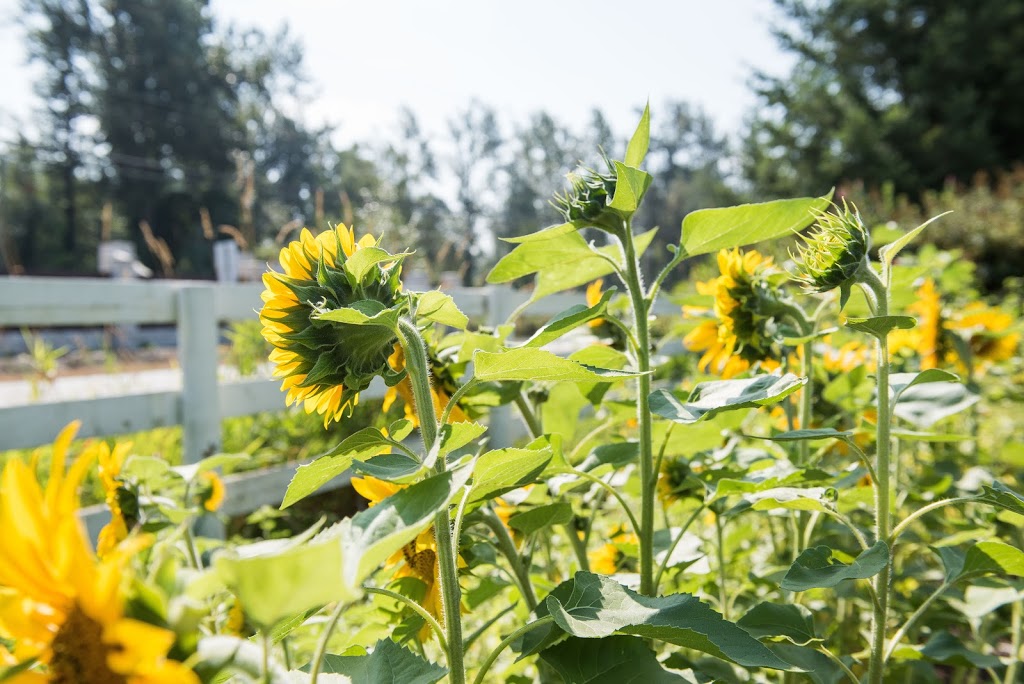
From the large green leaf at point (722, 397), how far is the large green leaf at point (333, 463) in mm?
166

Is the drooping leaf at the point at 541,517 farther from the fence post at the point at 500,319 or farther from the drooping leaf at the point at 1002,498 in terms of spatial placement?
the fence post at the point at 500,319

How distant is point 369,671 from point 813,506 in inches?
11.5

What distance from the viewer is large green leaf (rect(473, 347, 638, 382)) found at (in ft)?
1.15

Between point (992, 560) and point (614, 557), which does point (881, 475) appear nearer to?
point (992, 560)

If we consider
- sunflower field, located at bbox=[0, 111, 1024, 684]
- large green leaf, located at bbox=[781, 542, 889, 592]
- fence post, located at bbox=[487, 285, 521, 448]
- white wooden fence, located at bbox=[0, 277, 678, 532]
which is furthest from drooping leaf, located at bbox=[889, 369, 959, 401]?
fence post, located at bbox=[487, 285, 521, 448]

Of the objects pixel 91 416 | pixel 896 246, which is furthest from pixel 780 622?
pixel 91 416

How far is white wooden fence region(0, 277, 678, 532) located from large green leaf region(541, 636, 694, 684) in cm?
127

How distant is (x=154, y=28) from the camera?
Answer: 1822 cm

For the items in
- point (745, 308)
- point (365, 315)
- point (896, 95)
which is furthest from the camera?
point (896, 95)

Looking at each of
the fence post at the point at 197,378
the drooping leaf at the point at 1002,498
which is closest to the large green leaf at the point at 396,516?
the drooping leaf at the point at 1002,498

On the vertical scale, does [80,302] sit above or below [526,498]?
above

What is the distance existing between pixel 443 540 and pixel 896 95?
13958 millimetres

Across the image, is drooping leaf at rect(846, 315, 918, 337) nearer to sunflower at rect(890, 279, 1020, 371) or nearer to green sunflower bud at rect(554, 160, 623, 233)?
green sunflower bud at rect(554, 160, 623, 233)

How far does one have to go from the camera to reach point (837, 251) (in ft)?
1.59
